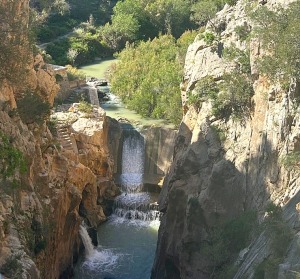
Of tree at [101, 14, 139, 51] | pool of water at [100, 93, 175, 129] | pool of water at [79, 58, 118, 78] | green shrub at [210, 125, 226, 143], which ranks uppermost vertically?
tree at [101, 14, 139, 51]

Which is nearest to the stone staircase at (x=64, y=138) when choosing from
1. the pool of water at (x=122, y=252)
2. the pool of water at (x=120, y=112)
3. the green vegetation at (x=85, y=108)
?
the green vegetation at (x=85, y=108)

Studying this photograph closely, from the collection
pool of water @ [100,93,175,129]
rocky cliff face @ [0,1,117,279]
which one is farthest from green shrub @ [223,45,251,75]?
pool of water @ [100,93,175,129]

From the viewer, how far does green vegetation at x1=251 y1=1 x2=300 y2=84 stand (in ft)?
59.9

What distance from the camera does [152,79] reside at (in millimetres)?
43844

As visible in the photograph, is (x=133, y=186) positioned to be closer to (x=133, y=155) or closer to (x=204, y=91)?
(x=133, y=155)

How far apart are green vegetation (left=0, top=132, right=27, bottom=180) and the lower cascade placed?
10445 mm

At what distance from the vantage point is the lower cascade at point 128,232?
27.8 m

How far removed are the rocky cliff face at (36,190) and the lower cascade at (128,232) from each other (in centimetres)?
115

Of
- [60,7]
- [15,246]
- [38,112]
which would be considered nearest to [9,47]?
[38,112]

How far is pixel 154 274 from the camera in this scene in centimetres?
2573

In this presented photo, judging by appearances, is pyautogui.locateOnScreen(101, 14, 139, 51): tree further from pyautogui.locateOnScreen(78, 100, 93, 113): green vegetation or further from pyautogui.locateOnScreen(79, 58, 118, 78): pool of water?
pyautogui.locateOnScreen(78, 100, 93, 113): green vegetation

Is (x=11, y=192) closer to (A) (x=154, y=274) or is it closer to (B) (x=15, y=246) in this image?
(B) (x=15, y=246)

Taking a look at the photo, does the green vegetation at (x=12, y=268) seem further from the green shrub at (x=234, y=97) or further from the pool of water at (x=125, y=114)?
the pool of water at (x=125, y=114)

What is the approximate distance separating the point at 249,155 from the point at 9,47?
11091 mm
